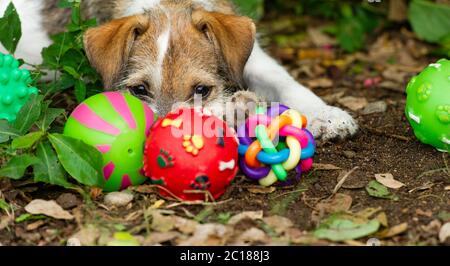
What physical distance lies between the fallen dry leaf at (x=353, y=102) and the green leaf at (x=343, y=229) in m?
2.17

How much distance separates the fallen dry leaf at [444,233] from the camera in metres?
3.52

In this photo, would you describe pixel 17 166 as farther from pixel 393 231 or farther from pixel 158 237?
pixel 393 231

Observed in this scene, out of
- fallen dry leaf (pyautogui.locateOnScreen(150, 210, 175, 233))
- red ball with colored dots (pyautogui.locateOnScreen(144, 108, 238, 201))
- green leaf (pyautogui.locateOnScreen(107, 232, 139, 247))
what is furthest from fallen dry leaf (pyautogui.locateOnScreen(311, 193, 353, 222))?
green leaf (pyautogui.locateOnScreen(107, 232, 139, 247))

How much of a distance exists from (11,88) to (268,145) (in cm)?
168

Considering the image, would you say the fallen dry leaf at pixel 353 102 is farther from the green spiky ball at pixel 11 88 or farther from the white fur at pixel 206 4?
the green spiky ball at pixel 11 88

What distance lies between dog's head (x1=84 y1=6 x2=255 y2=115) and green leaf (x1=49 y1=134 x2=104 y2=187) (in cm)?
73

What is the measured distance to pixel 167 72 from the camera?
172 inches

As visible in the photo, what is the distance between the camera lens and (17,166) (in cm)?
388

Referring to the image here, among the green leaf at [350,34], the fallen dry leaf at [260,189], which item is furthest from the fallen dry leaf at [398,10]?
the fallen dry leaf at [260,189]

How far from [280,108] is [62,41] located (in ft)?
5.68

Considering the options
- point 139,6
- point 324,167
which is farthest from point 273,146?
point 139,6

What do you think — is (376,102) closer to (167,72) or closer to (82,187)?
(167,72)

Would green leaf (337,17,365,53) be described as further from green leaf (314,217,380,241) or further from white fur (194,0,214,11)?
green leaf (314,217,380,241)
